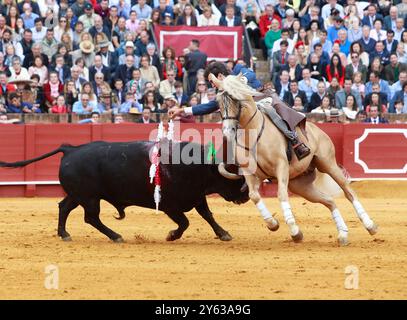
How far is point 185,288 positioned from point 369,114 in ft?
33.6

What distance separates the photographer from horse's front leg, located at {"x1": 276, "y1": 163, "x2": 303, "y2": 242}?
383 inches

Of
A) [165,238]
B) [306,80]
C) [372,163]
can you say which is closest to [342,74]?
[306,80]

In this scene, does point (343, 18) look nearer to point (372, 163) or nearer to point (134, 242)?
point (372, 163)

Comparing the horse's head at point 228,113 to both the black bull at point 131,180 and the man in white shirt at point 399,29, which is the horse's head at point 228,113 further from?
the man in white shirt at point 399,29

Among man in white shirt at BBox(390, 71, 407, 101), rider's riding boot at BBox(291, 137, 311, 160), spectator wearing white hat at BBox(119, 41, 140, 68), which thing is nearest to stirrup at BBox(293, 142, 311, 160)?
rider's riding boot at BBox(291, 137, 311, 160)

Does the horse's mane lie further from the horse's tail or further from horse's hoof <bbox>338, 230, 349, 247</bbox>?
horse's hoof <bbox>338, 230, 349, 247</bbox>

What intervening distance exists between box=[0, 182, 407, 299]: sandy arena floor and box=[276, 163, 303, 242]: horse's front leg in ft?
0.69

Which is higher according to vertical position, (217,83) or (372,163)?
(217,83)

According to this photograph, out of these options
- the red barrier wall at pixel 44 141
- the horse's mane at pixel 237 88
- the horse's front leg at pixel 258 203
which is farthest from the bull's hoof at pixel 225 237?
the red barrier wall at pixel 44 141

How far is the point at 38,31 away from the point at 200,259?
9.37m

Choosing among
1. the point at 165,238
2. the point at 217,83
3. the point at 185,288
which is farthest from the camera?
the point at 165,238

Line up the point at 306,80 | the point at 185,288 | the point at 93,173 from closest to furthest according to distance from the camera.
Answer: the point at 185,288
the point at 93,173
the point at 306,80

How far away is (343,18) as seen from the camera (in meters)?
19.6
